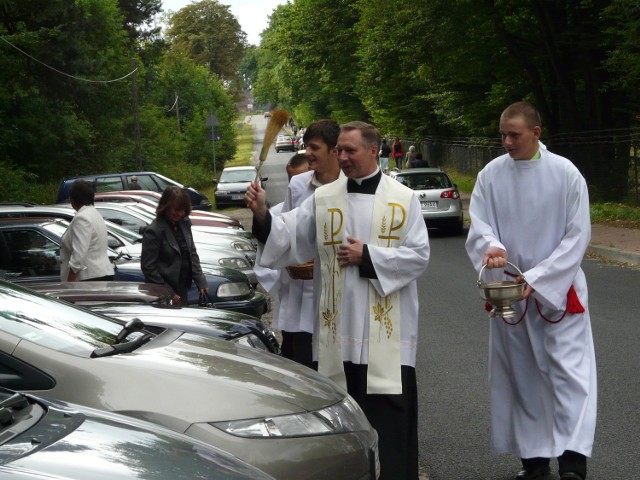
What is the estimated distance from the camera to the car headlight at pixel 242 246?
16.4 m

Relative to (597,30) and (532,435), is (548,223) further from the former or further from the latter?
(597,30)

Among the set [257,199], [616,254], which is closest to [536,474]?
[257,199]

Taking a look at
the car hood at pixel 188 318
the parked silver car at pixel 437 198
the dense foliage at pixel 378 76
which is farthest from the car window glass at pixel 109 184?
the car hood at pixel 188 318

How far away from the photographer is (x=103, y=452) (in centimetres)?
315

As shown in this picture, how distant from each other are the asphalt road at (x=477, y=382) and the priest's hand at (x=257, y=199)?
188 centimetres

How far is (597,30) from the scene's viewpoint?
2766 cm

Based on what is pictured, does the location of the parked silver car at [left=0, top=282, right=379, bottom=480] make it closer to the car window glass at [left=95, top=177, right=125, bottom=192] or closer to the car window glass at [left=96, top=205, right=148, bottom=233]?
the car window glass at [left=96, top=205, right=148, bottom=233]

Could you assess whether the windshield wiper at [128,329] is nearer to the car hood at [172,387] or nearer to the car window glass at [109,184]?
the car hood at [172,387]

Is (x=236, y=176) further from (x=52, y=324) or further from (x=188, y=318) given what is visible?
(x=52, y=324)

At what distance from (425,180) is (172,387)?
21401 mm

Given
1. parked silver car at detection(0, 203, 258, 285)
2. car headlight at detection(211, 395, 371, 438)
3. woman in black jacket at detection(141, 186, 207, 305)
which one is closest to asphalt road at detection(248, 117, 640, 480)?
car headlight at detection(211, 395, 371, 438)

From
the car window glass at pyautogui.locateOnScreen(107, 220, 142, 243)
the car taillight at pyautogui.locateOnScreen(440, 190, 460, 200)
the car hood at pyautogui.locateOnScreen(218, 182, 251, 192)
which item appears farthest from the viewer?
the car hood at pyautogui.locateOnScreen(218, 182, 251, 192)

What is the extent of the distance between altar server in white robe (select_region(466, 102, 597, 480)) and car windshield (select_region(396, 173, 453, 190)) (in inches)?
753

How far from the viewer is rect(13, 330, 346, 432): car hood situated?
446 cm
